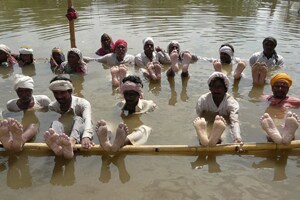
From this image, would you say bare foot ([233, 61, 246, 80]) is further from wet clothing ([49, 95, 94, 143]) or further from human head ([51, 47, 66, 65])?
human head ([51, 47, 66, 65])

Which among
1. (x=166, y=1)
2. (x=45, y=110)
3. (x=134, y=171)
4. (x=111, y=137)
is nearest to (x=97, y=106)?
(x=45, y=110)

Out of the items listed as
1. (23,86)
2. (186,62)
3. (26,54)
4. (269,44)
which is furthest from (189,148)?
(26,54)

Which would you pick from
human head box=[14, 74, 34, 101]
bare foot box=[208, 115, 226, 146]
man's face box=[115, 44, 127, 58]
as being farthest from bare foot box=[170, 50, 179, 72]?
bare foot box=[208, 115, 226, 146]

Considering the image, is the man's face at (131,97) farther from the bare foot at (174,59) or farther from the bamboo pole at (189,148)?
the bare foot at (174,59)

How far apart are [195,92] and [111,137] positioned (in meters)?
2.78

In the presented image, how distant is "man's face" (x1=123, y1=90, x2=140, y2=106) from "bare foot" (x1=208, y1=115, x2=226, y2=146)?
180cm

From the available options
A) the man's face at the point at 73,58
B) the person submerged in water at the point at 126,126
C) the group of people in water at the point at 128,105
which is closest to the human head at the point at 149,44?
the group of people in water at the point at 128,105

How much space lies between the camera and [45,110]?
629 cm

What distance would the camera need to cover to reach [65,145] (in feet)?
14.9

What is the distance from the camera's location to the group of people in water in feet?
15.1

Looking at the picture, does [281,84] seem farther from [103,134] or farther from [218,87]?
[103,134]

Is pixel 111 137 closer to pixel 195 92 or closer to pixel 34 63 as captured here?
pixel 195 92

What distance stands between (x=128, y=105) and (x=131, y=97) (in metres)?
0.26

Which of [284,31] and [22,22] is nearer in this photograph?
[284,31]
